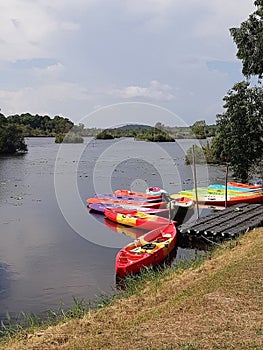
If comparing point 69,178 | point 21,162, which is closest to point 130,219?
point 69,178

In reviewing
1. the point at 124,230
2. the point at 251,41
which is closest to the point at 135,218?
the point at 124,230

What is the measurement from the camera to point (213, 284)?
24.3ft

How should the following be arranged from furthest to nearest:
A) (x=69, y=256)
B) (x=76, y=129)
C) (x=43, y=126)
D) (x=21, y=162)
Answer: (x=43, y=126)
(x=21, y=162)
(x=69, y=256)
(x=76, y=129)

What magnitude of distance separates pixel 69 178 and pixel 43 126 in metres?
57.5

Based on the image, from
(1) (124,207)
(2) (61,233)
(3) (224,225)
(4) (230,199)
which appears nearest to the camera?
(3) (224,225)

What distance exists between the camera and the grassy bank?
5.09 meters

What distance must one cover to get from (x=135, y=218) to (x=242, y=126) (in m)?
8.26

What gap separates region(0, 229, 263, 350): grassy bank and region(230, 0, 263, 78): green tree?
13.5 meters

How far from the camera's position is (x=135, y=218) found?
693 inches

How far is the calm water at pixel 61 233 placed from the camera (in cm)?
1093

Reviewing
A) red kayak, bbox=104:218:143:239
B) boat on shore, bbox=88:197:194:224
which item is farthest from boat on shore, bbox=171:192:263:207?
red kayak, bbox=104:218:143:239

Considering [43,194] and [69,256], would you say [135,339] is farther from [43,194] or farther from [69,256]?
[43,194]

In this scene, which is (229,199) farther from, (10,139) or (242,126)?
(10,139)

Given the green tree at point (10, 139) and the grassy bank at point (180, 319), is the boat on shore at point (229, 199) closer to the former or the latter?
the grassy bank at point (180, 319)
